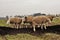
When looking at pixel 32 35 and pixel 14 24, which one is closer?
pixel 32 35

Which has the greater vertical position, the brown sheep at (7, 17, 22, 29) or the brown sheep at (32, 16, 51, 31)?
the brown sheep at (32, 16, 51, 31)

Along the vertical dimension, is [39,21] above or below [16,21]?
above

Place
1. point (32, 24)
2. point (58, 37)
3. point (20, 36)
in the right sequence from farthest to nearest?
point (32, 24)
point (20, 36)
point (58, 37)

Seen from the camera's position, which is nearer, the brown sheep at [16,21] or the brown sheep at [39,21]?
the brown sheep at [39,21]

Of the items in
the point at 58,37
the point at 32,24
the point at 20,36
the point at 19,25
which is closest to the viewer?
the point at 58,37

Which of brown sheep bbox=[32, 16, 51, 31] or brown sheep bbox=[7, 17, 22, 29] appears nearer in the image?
brown sheep bbox=[32, 16, 51, 31]

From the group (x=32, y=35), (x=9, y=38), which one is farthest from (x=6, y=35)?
(x=32, y=35)

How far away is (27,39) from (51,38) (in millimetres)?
3300

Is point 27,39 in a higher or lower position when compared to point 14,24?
higher

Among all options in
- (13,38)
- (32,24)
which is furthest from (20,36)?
(32,24)

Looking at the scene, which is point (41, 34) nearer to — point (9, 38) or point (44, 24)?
point (9, 38)

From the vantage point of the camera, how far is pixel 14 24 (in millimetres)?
43062

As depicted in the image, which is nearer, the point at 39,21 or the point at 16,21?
the point at 39,21

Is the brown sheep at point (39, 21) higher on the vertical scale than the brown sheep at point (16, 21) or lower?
higher
